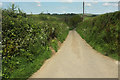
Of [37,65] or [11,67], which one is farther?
[37,65]

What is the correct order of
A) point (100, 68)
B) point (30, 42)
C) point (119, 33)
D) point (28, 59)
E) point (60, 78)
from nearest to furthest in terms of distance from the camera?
point (60, 78) → point (100, 68) → point (28, 59) → point (30, 42) → point (119, 33)

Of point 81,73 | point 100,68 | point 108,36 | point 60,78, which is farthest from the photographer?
point 108,36

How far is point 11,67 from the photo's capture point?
706cm

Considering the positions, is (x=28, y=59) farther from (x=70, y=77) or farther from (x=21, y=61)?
(x=70, y=77)

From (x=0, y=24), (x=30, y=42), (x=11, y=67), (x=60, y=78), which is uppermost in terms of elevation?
(x=0, y=24)

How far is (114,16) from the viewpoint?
12.7 metres

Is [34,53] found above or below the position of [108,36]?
below

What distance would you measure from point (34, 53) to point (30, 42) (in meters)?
0.88

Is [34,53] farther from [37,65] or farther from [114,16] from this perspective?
[114,16]

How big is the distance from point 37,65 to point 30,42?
1978 millimetres

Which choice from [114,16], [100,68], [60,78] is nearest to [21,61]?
[60,78]

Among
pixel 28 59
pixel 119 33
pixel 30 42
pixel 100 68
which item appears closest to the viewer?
pixel 100 68

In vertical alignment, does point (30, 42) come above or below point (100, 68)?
above

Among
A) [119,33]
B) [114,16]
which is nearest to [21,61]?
[119,33]
